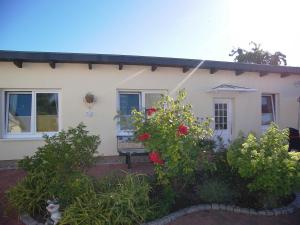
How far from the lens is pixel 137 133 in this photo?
17.2ft

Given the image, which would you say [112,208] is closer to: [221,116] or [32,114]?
[32,114]

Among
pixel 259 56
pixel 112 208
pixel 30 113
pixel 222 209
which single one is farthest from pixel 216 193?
pixel 259 56

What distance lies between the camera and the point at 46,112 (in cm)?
1012

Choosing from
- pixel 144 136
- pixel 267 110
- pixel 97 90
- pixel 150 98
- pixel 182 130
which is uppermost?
pixel 97 90

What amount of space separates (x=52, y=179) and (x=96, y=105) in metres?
Answer: 5.28

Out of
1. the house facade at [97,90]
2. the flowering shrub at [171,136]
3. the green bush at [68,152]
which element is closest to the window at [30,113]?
the house facade at [97,90]

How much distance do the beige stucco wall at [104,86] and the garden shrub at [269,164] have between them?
5894mm

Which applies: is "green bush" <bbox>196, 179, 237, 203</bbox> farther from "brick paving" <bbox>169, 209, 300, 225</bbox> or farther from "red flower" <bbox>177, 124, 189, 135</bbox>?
"red flower" <bbox>177, 124, 189, 135</bbox>

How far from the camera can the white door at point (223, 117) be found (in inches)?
462

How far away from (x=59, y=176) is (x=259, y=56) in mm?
28474

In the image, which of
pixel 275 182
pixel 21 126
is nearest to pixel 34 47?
pixel 21 126

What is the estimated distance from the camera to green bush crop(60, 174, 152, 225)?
421 cm

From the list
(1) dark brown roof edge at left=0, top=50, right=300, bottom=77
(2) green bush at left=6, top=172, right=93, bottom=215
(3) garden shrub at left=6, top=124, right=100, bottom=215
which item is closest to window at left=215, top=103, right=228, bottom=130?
(1) dark brown roof edge at left=0, top=50, right=300, bottom=77

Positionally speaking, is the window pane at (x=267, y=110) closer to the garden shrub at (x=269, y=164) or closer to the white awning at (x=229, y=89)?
→ the white awning at (x=229, y=89)
